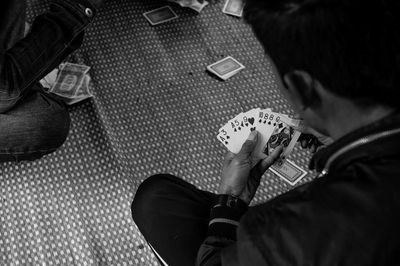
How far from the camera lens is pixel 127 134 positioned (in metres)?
1.88

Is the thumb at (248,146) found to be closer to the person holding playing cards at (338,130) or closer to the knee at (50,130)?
the person holding playing cards at (338,130)

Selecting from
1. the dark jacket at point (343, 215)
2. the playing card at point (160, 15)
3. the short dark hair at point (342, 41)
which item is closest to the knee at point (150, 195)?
the dark jacket at point (343, 215)

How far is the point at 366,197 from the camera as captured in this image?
0.79 metres

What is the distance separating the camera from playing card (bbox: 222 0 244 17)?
235cm

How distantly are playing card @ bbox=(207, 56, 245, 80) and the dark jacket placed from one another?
1226mm

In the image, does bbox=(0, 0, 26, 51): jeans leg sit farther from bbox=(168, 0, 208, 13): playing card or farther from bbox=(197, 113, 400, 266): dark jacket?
bbox=(197, 113, 400, 266): dark jacket

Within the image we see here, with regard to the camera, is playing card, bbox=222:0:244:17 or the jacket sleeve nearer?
the jacket sleeve

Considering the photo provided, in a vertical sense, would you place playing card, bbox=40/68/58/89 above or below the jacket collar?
below

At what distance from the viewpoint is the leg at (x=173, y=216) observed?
132cm

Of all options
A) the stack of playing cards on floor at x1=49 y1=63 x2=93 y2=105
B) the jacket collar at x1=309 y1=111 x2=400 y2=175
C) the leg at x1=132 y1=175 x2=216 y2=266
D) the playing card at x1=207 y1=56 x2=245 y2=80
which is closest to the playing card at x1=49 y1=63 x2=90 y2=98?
the stack of playing cards on floor at x1=49 y1=63 x2=93 y2=105

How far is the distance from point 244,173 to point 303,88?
0.59m

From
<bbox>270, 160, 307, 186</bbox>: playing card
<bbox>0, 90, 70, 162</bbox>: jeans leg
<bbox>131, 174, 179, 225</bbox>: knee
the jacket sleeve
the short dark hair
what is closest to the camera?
→ the short dark hair

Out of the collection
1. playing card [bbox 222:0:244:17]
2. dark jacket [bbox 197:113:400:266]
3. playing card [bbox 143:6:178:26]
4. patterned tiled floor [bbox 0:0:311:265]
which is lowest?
patterned tiled floor [bbox 0:0:311:265]

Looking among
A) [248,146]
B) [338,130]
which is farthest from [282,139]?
[338,130]
